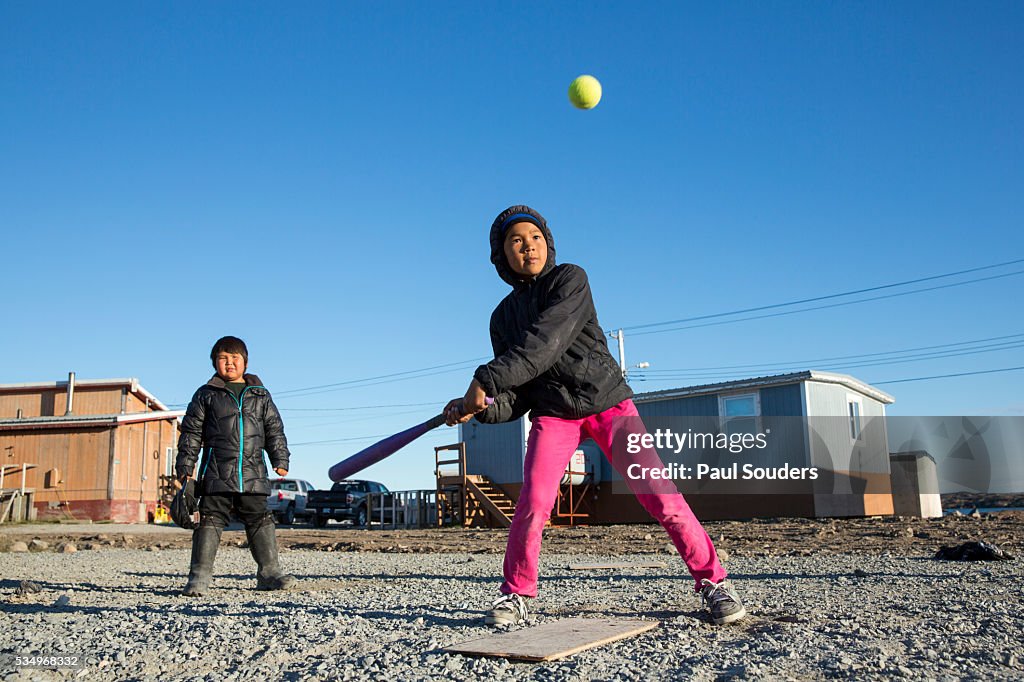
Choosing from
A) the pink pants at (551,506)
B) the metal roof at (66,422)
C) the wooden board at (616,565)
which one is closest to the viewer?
the pink pants at (551,506)

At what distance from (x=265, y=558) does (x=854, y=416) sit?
19.6 metres

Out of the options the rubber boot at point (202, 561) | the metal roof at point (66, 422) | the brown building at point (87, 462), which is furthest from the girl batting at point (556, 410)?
the metal roof at point (66, 422)

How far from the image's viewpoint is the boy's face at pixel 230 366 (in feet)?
19.8

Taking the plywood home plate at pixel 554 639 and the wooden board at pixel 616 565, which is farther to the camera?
the wooden board at pixel 616 565

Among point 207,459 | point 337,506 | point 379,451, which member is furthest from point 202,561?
point 337,506

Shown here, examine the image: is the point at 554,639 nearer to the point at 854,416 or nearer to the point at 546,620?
the point at 546,620

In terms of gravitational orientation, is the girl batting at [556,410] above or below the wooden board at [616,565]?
above

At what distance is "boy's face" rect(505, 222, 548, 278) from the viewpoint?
4219mm

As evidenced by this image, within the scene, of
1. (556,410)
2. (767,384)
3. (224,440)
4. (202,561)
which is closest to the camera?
(556,410)

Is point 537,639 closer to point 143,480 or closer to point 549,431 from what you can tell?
point 549,431

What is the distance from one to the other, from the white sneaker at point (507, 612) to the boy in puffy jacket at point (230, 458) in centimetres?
257

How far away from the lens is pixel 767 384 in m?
21.0

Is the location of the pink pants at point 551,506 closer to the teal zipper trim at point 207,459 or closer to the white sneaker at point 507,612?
the white sneaker at point 507,612

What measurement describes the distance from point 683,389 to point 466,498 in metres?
7.45
